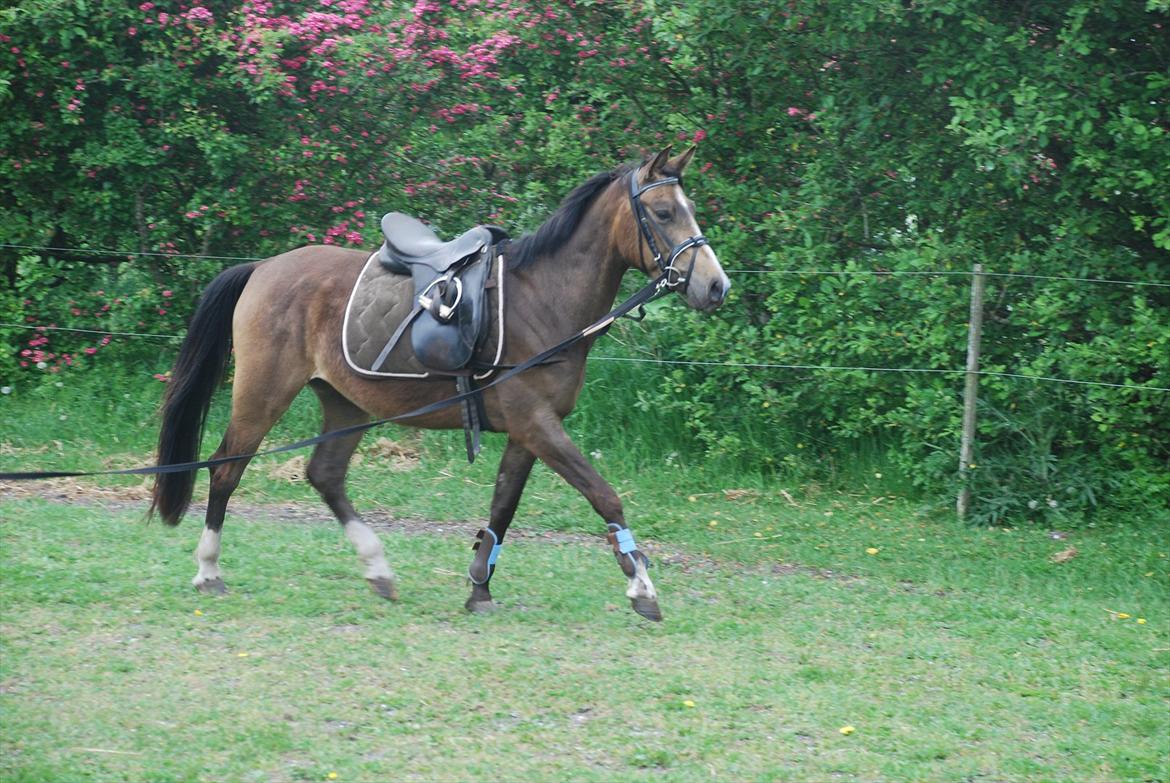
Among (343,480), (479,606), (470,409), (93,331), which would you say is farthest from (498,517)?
(93,331)

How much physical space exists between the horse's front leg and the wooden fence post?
341cm

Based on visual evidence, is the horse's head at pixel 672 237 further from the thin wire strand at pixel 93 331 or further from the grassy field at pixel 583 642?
the thin wire strand at pixel 93 331

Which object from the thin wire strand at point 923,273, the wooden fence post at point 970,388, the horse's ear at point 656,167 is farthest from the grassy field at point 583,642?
the horse's ear at point 656,167

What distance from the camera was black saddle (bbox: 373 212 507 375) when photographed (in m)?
6.24

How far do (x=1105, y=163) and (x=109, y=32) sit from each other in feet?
25.2

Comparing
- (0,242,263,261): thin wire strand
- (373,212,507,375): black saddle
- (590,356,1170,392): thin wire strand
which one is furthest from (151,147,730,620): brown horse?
(0,242,263,261): thin wire strand

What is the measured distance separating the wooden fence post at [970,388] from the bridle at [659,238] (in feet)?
10.9

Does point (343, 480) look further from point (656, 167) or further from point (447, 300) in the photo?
point (656, 167)

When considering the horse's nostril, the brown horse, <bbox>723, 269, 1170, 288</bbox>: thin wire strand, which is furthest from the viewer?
<bbox>723, 269, 1170, 288</bbox>: thin wire strand

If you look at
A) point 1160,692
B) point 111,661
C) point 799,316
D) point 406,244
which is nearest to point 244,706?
point 111,661

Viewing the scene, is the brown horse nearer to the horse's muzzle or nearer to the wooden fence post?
the horse's muzzle

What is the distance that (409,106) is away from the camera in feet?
35.0

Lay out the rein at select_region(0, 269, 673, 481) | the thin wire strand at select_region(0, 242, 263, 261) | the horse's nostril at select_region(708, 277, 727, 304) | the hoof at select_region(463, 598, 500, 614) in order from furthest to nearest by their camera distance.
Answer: the thin wire strand at select_region(0, 242, 263, 261), the hoof at select_region(463, 598, 500, 614), the rein at select_region(0, 269, 673, 481), the horse's nostril at select_region(708, 277, 727, 304)

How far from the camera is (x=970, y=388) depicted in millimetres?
8547
